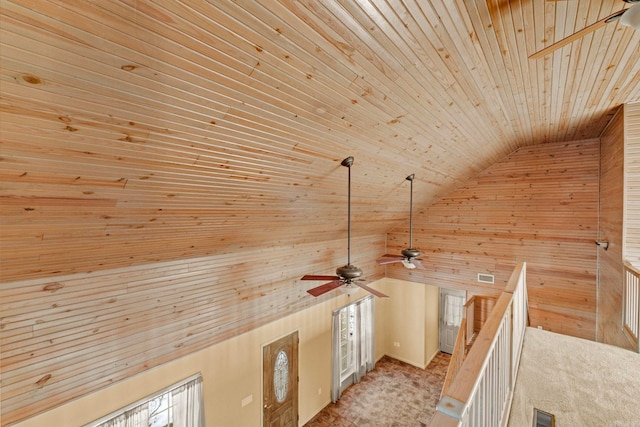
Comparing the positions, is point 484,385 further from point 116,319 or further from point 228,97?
point 116,319

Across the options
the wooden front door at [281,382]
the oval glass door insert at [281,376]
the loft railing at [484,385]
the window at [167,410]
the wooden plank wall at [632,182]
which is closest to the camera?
the loft railing at [484,385]

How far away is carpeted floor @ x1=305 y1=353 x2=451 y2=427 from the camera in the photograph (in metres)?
6.12

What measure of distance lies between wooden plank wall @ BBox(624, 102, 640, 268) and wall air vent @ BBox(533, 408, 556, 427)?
2.96 meters

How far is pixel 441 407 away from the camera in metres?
1.06

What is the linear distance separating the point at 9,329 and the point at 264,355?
11.2 feet

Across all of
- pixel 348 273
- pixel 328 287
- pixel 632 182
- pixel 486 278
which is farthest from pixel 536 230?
pixel 328 287

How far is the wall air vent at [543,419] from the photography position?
2330 millimetres

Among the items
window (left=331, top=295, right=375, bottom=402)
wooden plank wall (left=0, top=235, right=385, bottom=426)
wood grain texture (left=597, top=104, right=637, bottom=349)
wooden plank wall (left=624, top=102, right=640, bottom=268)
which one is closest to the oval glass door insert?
wooden plank wall (left=0, top=235, right=385, bottom=426)

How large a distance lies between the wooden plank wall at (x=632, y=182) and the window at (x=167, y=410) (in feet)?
20.8

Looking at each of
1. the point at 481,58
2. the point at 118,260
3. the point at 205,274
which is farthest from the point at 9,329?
the point at 481,58

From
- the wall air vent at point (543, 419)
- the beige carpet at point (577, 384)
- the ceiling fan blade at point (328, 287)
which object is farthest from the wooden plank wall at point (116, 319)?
the wall air vent at point (543, 419)

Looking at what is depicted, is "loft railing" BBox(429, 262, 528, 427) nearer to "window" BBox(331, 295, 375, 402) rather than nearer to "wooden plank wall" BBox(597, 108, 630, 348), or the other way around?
"wooden plank wall" BBox(597, 108, 630, 348)

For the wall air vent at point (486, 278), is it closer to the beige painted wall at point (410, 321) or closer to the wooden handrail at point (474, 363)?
the beige painted wall at point (410, 321)

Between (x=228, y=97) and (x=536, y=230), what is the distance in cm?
691
